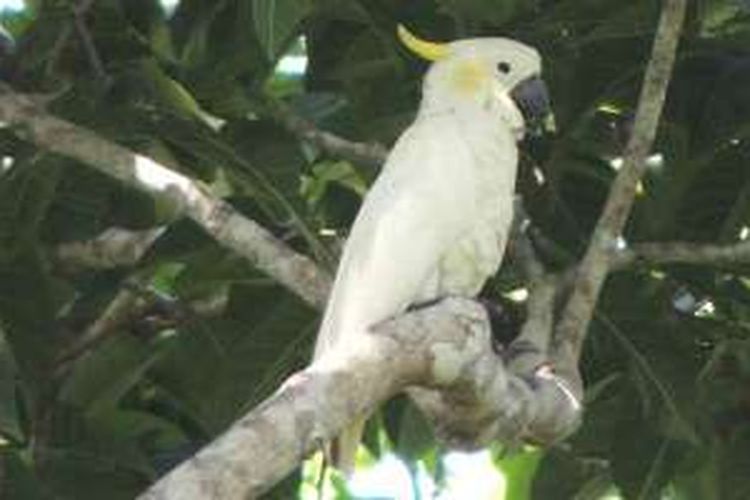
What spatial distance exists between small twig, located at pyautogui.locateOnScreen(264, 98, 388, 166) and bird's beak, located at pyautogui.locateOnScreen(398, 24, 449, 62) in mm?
198

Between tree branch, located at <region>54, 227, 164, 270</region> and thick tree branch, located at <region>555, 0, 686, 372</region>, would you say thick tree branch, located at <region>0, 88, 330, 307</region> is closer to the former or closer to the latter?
thick tree branch, located at <region>555, 0, 686, 372</region>

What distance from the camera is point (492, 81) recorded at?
358cm

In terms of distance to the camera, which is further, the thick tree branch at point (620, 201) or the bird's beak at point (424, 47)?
the bird's beak at point (424, 47)

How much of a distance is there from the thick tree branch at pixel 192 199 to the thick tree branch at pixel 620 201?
0.40m

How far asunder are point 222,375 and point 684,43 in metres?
1.10

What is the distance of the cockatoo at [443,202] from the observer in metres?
3.06

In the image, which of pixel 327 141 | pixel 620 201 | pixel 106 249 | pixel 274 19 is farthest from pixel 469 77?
pixel 106 249

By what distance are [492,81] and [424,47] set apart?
15cm

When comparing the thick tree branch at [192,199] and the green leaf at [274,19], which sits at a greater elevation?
the green leaf at [274,19]

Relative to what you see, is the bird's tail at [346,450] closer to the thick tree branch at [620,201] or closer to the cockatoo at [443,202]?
the cockatoo at [443,202]

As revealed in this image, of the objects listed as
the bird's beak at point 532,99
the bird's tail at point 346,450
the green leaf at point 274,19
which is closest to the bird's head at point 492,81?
the bird's beak at point 532,99

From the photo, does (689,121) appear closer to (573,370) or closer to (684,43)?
(684,43)

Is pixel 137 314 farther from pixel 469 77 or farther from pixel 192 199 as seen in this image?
pixel 192 199

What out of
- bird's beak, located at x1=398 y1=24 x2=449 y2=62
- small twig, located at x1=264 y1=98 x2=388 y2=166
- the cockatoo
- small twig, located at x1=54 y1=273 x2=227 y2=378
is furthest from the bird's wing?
small twig, located at x1=54 y1=273 x2=227 y2=378
